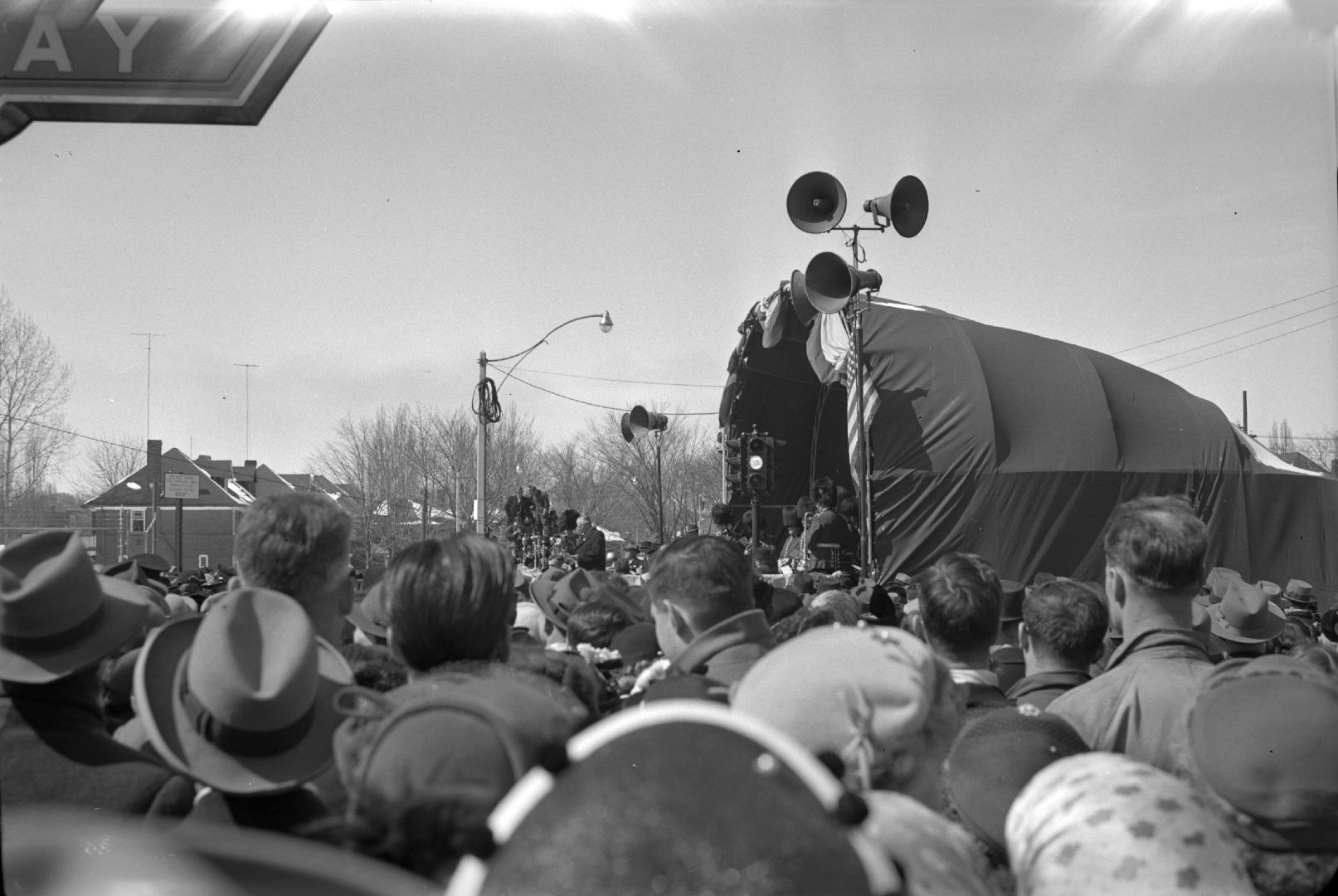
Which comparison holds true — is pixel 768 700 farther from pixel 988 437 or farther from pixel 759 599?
pixel 988 437

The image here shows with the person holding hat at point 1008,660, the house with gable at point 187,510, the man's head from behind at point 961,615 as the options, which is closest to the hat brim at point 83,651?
the man's head from behind at point 961,615

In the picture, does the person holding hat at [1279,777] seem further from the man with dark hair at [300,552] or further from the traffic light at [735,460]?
the traffic light at [735,460]

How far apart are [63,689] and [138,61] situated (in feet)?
6.45

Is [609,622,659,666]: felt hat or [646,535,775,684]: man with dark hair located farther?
[609,622,659,666]: felt hat

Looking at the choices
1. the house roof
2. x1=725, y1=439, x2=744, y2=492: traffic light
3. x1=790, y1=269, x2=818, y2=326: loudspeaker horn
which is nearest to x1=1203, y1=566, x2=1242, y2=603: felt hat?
x1=790, y1=269, x2=818, y2=326: loudspeaker horn

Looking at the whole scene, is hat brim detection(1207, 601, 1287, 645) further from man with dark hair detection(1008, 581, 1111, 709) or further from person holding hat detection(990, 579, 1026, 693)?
man with dark hair detection(1008, 581, 1111, 709)

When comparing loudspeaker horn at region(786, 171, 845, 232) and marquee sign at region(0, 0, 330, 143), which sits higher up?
loudspeaker horn at region(786, 171, 845, 232)

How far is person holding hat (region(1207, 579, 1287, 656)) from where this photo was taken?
559 centimetres

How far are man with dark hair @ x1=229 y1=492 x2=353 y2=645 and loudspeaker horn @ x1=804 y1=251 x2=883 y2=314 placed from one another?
10150 millimetres

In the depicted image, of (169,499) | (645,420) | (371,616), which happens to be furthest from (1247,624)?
(169,499)

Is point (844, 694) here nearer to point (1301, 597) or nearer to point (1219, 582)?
point (1219, 582)

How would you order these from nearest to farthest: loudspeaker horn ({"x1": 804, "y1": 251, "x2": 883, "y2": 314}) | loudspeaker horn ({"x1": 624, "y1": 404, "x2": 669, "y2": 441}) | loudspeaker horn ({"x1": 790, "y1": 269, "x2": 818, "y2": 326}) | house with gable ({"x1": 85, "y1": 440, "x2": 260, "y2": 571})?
1. loudspeaker horn ({"x1": 804, "y1": 251, "x2": 883, "y2": 314})
2. loudspeaker horn ({"x1": 790, "y1": 269, "x2": 818, "y2": 326})
3. loudspeaker horn ({"x1": 624, "y1": 404, "x2": 669, "y2": 441})
4. house with gable ({"x1": 85, "y1": 440, "x2": 260, "y2": 571})

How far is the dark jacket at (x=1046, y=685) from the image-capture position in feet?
11.5

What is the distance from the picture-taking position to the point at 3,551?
2.63m
